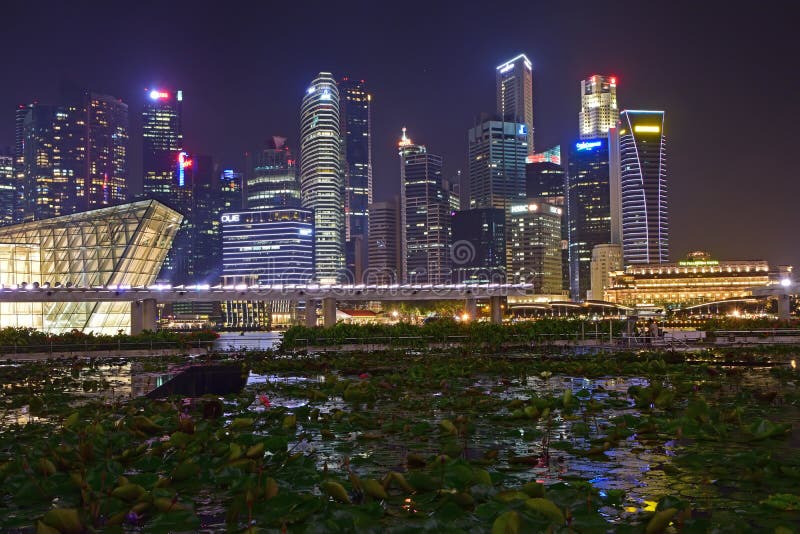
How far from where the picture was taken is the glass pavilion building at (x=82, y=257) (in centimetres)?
7994

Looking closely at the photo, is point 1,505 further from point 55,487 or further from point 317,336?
point 317,336

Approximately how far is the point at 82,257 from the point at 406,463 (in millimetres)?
79762

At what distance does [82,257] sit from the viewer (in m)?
82.6

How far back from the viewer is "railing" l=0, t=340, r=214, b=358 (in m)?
51.1

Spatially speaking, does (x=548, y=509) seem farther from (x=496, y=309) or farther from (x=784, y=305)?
(x=496, y=309)

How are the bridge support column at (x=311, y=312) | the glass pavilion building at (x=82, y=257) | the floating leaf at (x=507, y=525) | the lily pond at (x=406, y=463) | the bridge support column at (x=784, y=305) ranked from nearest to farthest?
the floating leaf at (x=507, y=525) < the lily pond at (x=406, y=463) < the bridge support column at (x=784, y=305) < the glass pavilion building at (x=82, y=257) < the bridge support column at (x=311, y=312)

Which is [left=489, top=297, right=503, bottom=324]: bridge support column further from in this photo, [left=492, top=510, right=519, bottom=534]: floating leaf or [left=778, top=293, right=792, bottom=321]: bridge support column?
[left=492, top=510, right=519, bottom=534]: floating leaf

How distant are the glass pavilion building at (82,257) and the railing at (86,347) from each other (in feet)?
91.0

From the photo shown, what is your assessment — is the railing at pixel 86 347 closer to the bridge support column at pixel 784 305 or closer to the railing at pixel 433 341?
the railing at pixel 433 341

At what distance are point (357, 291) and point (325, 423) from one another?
249ft

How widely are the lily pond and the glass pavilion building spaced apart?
59.7 m

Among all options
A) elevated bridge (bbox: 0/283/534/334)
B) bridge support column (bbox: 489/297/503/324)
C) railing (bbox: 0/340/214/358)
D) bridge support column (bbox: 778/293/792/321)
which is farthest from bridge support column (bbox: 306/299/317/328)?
bridge support column (bbox: 778/293/792/321)

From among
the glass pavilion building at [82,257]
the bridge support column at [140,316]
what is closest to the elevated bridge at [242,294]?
the bridge support column at [140,316]

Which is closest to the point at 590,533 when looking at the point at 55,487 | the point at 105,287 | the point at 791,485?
the point at 791,485
